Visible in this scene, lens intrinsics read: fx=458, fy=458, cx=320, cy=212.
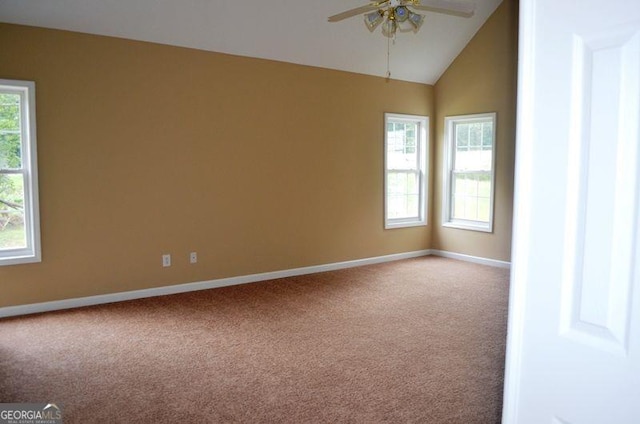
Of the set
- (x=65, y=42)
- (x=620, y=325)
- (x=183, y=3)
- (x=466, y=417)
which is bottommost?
(x=466, y=417)

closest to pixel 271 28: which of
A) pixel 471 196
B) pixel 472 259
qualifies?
pixel 471 196

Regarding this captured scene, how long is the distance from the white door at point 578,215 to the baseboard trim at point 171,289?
4212 mm

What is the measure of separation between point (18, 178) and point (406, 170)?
4635 millimetres

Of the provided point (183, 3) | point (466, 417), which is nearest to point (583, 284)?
point (466, 417)

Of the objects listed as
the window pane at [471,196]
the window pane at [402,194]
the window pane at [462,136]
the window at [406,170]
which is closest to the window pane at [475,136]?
the window pane at [462,136]

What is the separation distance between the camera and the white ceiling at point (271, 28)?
3.92 metres

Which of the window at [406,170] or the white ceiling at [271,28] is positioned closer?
the white ceiling at [271,28]

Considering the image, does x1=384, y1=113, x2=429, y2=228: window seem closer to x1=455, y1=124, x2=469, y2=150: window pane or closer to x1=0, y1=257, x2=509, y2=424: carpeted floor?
x1=455, y1=124, x2=469, y2=150: window pane

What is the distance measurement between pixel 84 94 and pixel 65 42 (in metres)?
0.45

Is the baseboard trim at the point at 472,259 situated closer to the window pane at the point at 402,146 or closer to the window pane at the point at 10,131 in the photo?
the window pane at the point at 402,146

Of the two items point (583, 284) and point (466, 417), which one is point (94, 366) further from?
point (583, 284)

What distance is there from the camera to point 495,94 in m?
5.91

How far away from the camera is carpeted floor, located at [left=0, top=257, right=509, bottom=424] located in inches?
99.4

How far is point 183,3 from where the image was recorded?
415cm
